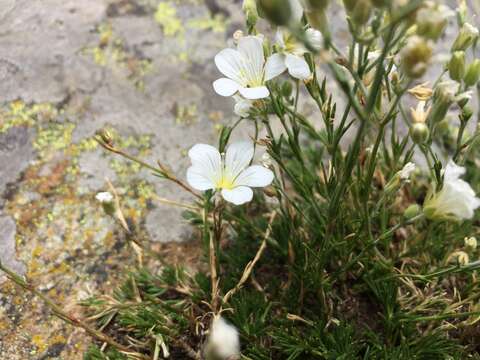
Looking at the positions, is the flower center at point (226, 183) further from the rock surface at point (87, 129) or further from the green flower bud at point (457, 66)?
the green flower bud at point (457, 66)

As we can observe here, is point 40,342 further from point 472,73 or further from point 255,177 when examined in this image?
point 472,73

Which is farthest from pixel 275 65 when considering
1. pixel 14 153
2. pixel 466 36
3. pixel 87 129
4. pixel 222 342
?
pixel 14 153

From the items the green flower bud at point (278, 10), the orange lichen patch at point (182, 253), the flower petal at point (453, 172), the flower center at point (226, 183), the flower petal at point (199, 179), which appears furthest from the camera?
the orange lichen patch at point (182, 253)

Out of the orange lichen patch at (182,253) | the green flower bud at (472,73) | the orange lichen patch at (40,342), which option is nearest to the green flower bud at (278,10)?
the green flower bud at (472,73)

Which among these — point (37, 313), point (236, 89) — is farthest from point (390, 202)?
point (37, 313)

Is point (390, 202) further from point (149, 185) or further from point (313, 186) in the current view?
point (149, 185)

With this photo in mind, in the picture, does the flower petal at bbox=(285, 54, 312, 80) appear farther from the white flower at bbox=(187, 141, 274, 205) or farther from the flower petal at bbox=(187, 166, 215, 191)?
the flower petal at bbox=(187, 166, 215, 191)
